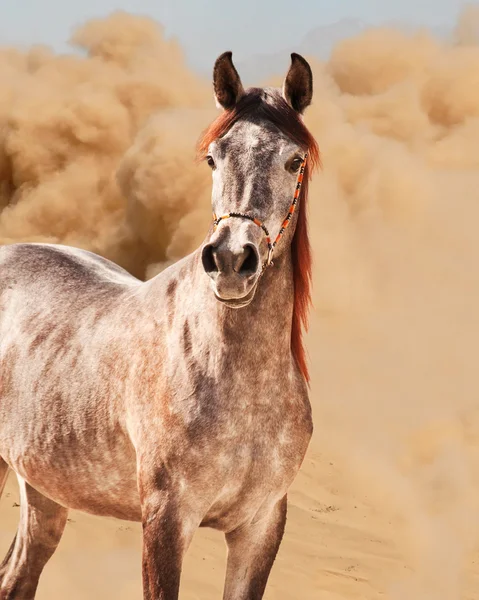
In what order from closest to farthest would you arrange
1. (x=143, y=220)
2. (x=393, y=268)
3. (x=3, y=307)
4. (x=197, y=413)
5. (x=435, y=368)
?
(x=197, y=413) < (x=3, y=307) < (x=435, y=368) < (x=393, y=268) < (x=143, y=220)

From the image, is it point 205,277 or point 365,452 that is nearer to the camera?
point 205,277

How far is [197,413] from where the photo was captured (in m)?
2.60

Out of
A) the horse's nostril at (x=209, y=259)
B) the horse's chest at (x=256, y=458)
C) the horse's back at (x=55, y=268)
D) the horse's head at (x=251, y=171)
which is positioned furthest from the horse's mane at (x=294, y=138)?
the horse's back at (x=55, y=268)

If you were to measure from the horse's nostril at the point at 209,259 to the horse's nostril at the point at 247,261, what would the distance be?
62 mm

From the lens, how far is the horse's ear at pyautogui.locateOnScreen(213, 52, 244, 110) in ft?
8.50

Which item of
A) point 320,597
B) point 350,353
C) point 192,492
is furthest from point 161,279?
point 350,353

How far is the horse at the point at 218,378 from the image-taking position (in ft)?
8.16

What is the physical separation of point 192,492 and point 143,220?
10631mm

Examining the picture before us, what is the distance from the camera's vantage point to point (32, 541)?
144 inches

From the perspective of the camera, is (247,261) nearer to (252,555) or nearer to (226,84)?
(226,84)

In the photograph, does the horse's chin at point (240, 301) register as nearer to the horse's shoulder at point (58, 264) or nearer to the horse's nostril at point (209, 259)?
the horse's nostril at point (209, 259)

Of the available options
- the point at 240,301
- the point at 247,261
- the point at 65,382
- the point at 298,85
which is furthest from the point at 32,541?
the point at 298,85

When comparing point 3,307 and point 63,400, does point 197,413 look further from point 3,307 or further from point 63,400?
point 3,307

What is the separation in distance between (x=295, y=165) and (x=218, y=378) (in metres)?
0.66
